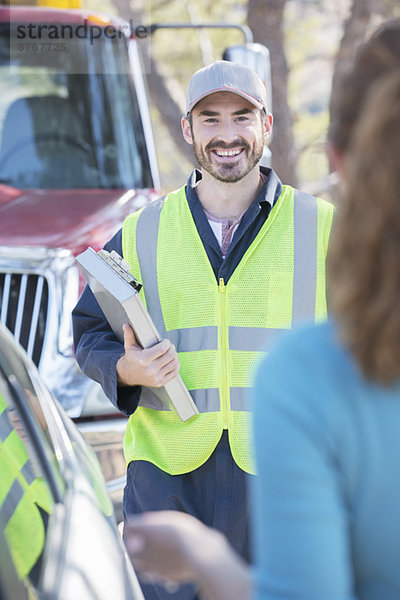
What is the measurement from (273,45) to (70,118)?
6.18m

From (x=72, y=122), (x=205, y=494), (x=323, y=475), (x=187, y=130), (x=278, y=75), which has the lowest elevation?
(x=205, y=494)

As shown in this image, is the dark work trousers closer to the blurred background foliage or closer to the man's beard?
the man's beard

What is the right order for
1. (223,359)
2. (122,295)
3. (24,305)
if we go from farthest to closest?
(24,305), (223,359), (122,295)

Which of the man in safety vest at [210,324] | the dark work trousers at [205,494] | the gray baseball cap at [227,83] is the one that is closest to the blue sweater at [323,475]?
the man in safety vest at [210,324]

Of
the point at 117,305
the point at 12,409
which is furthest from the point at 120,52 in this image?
the point at 12,409

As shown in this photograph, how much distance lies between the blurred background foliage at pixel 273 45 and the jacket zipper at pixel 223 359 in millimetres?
6375

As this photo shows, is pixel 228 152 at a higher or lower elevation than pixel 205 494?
higher

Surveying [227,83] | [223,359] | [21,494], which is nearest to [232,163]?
[227,83]

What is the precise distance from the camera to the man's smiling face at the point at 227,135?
3500 millimetres

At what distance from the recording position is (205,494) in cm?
331

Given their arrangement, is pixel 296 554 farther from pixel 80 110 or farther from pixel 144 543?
pixel 80 110

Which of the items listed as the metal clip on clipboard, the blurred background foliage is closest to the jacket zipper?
the metal clip on clipboard

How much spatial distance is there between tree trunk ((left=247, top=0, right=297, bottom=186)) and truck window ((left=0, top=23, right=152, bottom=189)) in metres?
5.67

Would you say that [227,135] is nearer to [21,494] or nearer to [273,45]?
[21,494]
